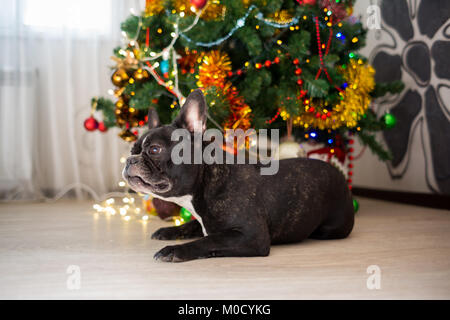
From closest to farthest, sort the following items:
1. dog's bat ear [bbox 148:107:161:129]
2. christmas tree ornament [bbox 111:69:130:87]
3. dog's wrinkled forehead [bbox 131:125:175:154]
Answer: dog's wrinkled forehead [bbox 131:125:175:154]
dog's bat ear [bbox 148:107:161:129]
christmas tree ornament [bbox 111:69:130:87]

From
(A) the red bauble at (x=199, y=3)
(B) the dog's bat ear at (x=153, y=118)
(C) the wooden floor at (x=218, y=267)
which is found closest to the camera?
(C) the wooden floor at (x=218, y=267)

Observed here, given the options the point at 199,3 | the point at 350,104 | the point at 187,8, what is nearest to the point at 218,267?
the point at 199,3

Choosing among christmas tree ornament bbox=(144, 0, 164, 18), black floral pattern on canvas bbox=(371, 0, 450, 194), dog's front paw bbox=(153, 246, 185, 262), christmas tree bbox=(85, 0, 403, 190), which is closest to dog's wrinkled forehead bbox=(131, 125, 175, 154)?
dog's front paw bbox=(153, 246, 185, 262)

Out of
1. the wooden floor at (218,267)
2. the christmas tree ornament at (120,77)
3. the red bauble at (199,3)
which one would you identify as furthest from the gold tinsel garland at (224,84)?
the wooden floor at (218,267)

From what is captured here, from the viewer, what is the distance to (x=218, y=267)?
1215 mm

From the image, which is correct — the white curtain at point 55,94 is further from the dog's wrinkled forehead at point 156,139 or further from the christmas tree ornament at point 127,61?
the dog's wrinkled forehead at point 156,139

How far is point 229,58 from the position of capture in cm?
215

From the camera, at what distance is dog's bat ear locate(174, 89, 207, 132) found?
138 centimetres

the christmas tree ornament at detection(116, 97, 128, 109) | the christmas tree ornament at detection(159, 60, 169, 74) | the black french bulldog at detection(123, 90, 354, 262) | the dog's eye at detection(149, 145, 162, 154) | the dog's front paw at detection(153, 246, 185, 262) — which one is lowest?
the dog's front paw at detection(153, 246, 185, 262)

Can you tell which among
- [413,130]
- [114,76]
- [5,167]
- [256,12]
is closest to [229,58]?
[256,12]

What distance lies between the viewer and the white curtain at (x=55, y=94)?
9.51 feet

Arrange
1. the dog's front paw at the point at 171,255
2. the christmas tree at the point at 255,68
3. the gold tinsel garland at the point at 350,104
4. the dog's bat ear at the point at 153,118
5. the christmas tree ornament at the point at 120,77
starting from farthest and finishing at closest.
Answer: the christmas tree ornament at the point at 120,77, the gold tinsel garland at the point at 350,104, the christmas tree at the point at 255,68, the dog's bat ear at the point at 153,118, the dog's front paw at the point at 171,255

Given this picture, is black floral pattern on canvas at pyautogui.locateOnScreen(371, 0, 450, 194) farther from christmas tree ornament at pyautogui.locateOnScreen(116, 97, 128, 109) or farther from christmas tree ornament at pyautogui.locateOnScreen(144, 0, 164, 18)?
christmas tree ornament at pyautogui.locateOnScreen(116, 97, 128, 109)

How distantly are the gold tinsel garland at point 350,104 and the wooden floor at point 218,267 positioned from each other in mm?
525
